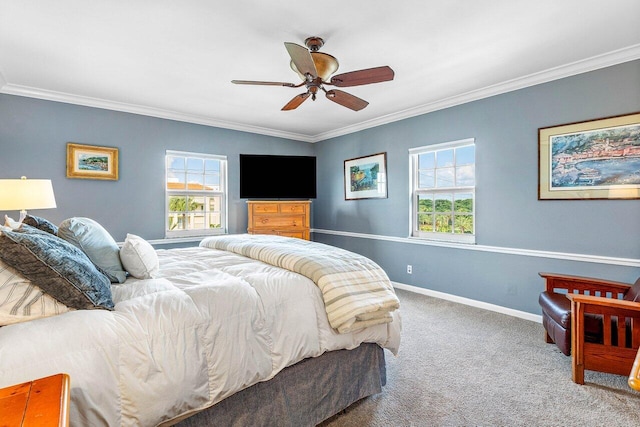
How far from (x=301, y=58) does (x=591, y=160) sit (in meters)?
2.73

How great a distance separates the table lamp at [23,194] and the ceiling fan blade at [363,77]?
267cm

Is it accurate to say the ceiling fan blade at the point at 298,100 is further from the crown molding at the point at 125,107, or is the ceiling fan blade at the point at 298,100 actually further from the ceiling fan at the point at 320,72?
the crown molding at the point at 125,107

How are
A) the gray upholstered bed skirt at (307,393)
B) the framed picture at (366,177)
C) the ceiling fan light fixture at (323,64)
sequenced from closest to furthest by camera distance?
the gray upholstered bed skirt at (307,393) < the ceiling fan light fixture at (323,64) < the framed picture at (366,177)

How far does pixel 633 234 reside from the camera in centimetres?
260

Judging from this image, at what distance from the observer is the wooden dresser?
4613 millimetres

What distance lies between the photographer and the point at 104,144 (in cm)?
377

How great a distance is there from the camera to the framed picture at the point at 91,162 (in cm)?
356

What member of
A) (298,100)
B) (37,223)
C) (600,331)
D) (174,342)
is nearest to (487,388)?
(600,331)

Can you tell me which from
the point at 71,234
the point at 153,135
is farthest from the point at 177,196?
the point at 71,234

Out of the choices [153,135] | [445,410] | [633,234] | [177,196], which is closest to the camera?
[445,410]

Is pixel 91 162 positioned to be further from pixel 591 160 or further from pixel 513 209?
pixel 591 160

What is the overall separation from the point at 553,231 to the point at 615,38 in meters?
1.65

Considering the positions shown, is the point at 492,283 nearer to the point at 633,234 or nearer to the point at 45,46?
the point at 633,234

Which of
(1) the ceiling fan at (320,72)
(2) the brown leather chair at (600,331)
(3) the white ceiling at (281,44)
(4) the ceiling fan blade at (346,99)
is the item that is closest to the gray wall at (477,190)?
(3) the white ceiling at (281,44)
